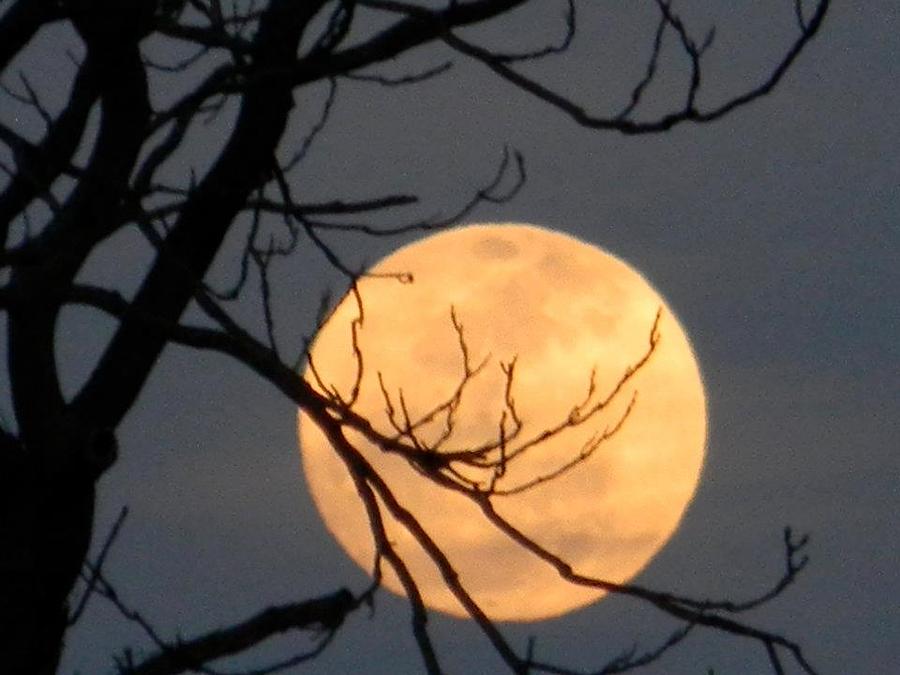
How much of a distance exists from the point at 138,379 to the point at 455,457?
0.86m

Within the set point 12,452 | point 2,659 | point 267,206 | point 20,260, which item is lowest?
point 2,659

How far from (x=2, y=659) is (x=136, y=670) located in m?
0.37

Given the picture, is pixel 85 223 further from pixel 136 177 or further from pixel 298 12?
pixel 298 12

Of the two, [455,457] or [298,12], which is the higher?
[298,12]

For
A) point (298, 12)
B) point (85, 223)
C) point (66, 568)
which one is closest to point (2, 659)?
point (66, 568)

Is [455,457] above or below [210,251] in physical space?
below

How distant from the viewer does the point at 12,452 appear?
187 inches

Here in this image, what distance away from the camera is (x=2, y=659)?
4.71 m

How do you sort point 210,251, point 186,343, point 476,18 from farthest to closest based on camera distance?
point 210,251 → point 186,343 → point 476,18

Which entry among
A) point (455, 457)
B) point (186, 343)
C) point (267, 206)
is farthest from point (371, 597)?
point (267, 206)

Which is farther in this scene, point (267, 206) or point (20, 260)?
point (267, 206)

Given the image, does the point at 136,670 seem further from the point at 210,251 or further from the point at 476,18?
the point at 476,18

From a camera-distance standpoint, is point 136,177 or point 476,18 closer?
point 476,18

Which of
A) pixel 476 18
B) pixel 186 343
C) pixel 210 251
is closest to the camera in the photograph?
pixel 476 18
